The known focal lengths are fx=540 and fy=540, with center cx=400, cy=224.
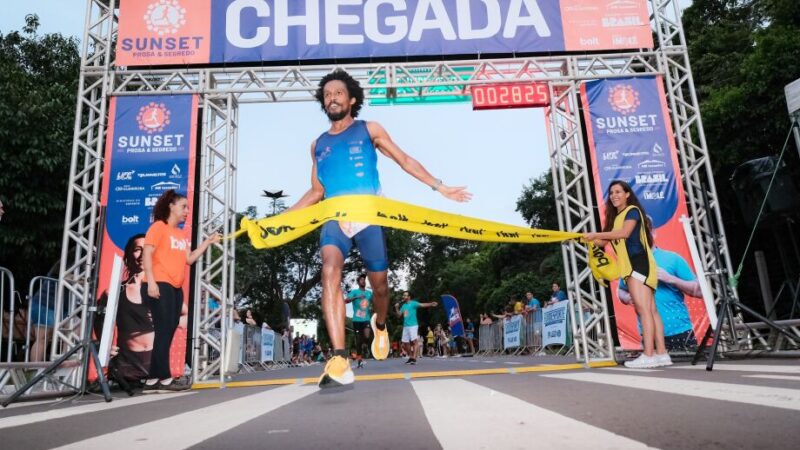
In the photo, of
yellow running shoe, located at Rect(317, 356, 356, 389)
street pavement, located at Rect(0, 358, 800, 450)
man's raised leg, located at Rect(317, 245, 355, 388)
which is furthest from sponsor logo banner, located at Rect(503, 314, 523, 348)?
yellow running shoe, located at Rect(317, 356, 356, 389)

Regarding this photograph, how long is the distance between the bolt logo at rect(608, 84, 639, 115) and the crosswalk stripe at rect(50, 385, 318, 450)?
791cm

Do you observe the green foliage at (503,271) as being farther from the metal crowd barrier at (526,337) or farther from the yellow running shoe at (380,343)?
the yellow running shoe at (380,343)

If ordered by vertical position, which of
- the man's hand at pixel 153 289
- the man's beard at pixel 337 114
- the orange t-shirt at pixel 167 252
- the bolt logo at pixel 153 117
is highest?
the bolt logo at pixel 153 117

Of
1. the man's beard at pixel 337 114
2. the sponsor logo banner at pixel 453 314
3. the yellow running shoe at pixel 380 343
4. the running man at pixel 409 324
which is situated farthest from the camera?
the sponsor logo banner at pixel 453 314

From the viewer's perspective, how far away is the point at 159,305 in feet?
23.0

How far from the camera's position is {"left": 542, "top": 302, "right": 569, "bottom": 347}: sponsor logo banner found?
1334cm

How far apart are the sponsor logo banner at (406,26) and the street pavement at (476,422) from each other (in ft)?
22.8

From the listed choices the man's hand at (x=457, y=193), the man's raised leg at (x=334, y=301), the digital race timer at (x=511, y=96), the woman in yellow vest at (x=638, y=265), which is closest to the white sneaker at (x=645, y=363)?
the woman in yellow vest at (x=638, y=265)

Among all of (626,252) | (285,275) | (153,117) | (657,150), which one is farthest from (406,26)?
(285,275)

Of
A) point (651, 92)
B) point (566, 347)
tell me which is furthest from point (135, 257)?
point (566, 347)

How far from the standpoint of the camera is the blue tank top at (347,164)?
15.7 feet

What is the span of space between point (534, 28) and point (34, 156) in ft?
35.1

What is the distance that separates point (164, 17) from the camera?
9.33m

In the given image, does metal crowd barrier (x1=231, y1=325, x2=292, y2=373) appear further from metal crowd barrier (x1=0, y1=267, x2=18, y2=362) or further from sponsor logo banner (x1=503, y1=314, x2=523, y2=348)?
sponsor logo banner (x1=503, y1=314, x2=523, y2=348)
